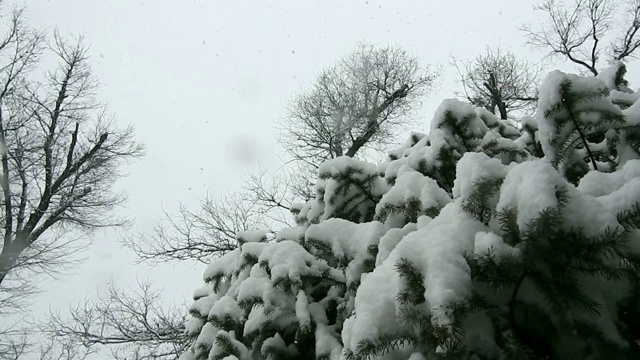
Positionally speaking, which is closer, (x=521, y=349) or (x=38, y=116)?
(x=521, y=349)

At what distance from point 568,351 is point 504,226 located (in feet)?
1.48

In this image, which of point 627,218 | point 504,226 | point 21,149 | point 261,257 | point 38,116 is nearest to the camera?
point 627,218

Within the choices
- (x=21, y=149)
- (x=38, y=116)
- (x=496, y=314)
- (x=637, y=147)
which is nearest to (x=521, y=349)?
(x=496, y=314)

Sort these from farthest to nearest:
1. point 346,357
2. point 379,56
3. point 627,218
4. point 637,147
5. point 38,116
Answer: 1. point 379,56
2. point 38,116
3. point 637,147
4. point 346,357
5. point 627,218

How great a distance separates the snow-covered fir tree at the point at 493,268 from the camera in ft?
3.93

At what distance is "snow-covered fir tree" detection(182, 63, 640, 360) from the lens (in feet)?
3.93

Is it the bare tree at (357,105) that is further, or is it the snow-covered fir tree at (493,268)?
the bare tree at (357,105)

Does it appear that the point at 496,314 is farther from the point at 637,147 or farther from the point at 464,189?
the point at 637,147

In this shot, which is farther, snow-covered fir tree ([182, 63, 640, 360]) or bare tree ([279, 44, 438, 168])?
bare tree ([279, 44, 438, 168])

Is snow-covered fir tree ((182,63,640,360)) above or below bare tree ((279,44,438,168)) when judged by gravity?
below

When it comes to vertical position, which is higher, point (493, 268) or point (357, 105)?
point (357, 105)

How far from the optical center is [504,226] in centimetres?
128

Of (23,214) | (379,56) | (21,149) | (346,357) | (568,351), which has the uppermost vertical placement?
(379,56)

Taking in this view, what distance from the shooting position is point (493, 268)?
1.26m
